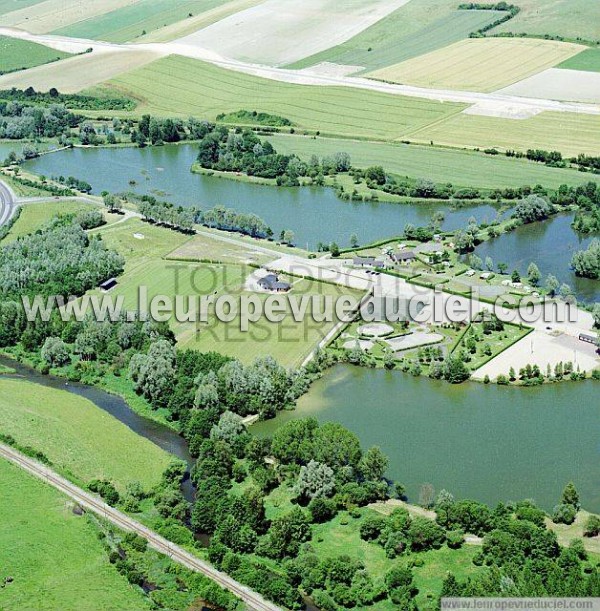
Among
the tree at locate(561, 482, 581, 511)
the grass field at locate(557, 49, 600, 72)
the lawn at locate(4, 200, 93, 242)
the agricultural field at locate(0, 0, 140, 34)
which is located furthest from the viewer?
the agricultural field at locate(0, 0, 140, 34)

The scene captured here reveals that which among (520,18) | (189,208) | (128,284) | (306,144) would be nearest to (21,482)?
(128,284)

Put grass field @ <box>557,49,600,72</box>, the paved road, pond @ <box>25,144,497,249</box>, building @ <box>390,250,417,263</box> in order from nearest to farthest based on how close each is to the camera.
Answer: building @ <box>390,250,417,263</box> → pond @ <box>25,144,497,249</box> → the paved road → grass field @ <box>557,49,600,72</box>

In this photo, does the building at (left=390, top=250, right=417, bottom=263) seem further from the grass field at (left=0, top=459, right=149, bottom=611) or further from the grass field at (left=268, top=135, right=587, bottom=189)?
the grass field at (left=0, top=459, right=149, bottom=611)

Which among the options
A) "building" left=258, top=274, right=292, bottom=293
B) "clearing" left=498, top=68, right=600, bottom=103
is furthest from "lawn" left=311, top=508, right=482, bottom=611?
"clearing" left=498, top=68, right=600, bottom=103

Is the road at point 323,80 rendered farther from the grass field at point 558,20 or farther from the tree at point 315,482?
the tree at point 315,482

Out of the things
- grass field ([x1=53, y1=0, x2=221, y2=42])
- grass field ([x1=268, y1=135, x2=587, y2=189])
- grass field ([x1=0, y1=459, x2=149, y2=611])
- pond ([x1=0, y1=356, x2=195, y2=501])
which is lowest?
grass field ([x1=0, y1=459, x2=149, y2=611])

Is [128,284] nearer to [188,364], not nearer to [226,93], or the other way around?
[188,364]

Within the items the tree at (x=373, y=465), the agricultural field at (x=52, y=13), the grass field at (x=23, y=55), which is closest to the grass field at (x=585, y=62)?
the grass field at (x=23, y=55)
